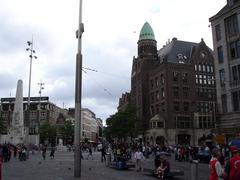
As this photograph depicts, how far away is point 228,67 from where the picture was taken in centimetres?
4103

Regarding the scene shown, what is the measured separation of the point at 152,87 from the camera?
8769 centimetres

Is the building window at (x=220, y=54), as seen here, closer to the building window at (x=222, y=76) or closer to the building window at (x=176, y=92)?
the building window at (x=222, y=76)

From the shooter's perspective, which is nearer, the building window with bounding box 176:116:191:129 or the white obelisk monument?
the white obelisk monument

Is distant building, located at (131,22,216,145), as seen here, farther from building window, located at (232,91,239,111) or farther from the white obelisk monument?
building window, located at (232,91,239,111)

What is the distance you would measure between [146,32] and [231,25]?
56.2 metres

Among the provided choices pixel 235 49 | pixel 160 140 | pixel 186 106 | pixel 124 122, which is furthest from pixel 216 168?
pixel 186 106

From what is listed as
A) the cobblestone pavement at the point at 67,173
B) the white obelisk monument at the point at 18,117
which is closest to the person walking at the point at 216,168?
the cobblestone pavement at the point at 67,173

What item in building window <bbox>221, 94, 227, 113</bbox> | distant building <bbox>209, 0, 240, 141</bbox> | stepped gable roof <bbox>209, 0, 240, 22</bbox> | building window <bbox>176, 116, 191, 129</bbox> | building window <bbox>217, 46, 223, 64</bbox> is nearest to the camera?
distant building <bbox>209, 0, 240, 141</bbox>

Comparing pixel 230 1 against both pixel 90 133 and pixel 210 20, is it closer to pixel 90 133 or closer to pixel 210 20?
pixel 210 20

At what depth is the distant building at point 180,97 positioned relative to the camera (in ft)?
259

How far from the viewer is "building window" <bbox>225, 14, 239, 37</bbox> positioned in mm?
40316

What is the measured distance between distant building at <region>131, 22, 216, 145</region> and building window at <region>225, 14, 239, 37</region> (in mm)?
36463

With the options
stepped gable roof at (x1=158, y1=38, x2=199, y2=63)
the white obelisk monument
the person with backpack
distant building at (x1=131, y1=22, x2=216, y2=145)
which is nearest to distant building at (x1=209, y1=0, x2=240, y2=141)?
the person with backpack

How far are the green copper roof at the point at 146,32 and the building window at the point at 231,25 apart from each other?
179 feet
